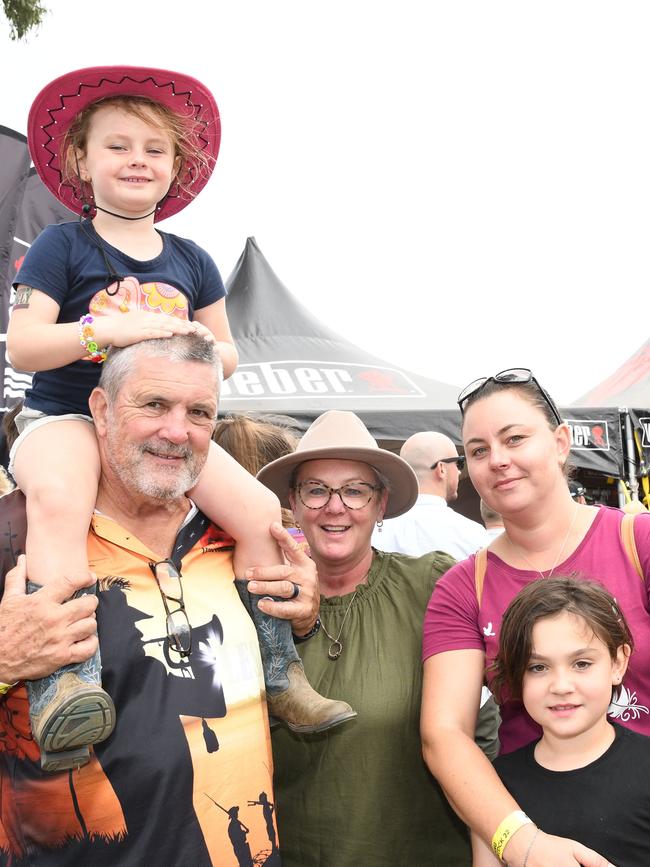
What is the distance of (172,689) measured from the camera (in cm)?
213

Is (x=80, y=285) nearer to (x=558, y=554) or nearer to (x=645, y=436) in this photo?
(x=558, y=554)

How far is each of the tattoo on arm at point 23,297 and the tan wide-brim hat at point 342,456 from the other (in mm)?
1069

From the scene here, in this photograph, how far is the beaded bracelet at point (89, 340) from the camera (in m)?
2.27

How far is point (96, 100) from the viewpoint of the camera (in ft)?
8.34

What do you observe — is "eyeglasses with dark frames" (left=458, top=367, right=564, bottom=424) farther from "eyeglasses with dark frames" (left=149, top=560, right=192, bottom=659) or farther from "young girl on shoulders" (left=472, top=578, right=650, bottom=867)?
"eyeglasses with dark frames" (left=149, top=560, right=192, bottom=659)

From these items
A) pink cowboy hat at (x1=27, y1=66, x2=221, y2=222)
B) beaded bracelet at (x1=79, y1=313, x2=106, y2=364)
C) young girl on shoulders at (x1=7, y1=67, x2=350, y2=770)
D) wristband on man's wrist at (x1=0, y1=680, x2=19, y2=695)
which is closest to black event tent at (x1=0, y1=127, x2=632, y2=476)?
pink cowboy hat at (x1=27, y1=66, x2=221, y2=222)

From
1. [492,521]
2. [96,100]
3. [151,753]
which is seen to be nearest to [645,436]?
[492,521]

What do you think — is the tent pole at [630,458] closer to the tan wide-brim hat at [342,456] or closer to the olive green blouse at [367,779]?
the tan wide-brim hat at [342,456]

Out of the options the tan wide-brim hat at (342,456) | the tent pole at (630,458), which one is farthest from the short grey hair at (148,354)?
the tent pole at (630,458)

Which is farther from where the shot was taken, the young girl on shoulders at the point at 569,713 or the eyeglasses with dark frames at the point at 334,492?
the eyeglasses with dark frames at the point at 334,492

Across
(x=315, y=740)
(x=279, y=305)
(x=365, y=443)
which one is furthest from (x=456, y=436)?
(x=315, y=740)

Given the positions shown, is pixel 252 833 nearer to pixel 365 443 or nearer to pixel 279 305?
pixel 365 443

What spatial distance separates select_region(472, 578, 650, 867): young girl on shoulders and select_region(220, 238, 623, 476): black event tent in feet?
18.9

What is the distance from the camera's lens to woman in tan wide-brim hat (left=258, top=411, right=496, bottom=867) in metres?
2.58
